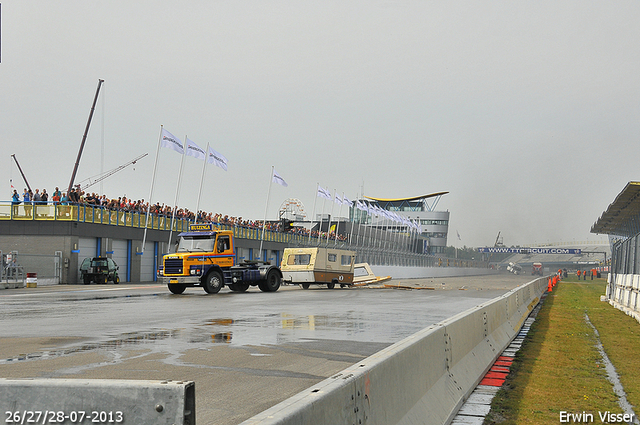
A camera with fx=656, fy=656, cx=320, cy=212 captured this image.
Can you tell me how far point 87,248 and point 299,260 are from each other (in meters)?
14.9

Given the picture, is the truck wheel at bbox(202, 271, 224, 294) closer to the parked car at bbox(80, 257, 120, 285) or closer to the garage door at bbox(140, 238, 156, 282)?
the parked car at bbox(80, 257, 120, 285)

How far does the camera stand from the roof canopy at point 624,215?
23.3m

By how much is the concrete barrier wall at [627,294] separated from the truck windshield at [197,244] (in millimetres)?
17457

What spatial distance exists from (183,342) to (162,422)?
8.92 m

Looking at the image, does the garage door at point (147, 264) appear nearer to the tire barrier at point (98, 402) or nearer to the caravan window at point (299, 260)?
the caravan window at point (299, 260)

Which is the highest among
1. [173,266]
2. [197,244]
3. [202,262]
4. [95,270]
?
[197,244]

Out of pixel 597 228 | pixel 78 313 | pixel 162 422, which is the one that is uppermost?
pixel 597 228

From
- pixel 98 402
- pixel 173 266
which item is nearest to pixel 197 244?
pixel 173 266

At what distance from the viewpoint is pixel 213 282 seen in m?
30.5

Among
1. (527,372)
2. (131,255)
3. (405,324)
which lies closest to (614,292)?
(405,324)

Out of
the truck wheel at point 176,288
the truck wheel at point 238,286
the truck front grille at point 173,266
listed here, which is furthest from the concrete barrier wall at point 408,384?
the truck wheel at point 238,286

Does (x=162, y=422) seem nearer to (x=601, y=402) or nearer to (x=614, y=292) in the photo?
(x=601, y=402)

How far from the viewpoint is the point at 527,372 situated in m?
9.83

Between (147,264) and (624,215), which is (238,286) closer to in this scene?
(624,215)
